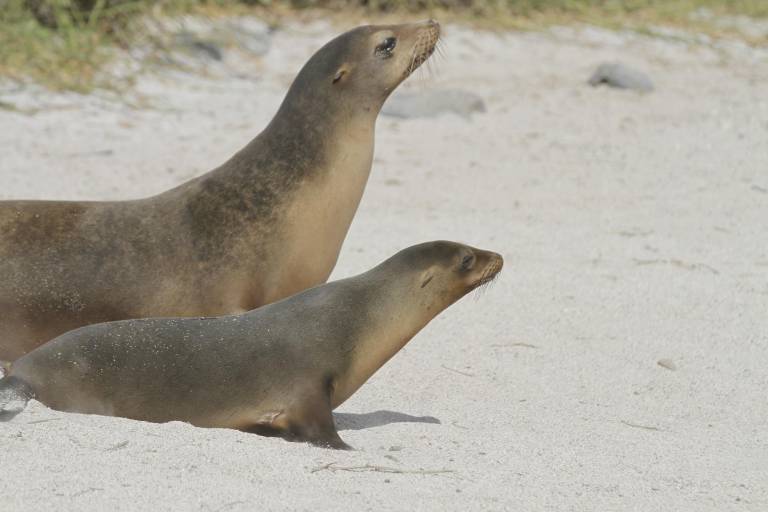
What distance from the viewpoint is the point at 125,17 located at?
400 inches

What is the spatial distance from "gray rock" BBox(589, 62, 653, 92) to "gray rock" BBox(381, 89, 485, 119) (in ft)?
4.54

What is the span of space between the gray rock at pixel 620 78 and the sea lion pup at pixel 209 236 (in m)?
5.93

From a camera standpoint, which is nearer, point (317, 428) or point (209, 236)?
point (317, 428)

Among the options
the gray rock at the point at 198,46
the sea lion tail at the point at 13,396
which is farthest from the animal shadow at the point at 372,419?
the gray rock at the point at 198,46

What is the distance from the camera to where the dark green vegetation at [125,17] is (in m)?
9.31

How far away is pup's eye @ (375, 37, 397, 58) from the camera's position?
5.29 metres

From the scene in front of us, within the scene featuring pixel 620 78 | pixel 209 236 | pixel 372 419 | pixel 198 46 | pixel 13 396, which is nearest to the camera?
pixel 13 396

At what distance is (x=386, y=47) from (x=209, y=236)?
108 centimetres

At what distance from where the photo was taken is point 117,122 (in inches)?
347

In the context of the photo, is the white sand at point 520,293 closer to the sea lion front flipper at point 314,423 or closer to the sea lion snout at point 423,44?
the sea lion front flipper at point 314,423

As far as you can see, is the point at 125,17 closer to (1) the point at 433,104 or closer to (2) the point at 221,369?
(1) the point at 433,104

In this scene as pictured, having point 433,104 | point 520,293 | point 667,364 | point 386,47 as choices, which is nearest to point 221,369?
point 386,47

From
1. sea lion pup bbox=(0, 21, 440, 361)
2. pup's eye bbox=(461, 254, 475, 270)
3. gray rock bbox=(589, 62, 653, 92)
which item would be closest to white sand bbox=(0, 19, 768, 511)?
gray rock bbox=(589, 62, 653, 92)

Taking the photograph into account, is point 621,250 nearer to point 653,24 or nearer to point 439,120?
point 439,120
